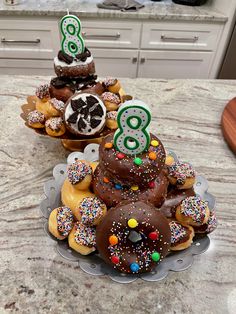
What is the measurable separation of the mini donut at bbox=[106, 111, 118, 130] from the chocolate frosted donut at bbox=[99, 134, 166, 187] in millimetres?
256

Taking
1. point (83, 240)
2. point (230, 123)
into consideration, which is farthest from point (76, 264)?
point (230, 123)

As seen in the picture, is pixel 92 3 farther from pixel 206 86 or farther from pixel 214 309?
pixel 214 309

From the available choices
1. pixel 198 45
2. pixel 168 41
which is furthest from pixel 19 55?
pixel 198 45

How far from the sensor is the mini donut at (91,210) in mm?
634

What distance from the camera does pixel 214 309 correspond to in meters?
0.61

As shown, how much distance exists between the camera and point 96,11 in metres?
1.94

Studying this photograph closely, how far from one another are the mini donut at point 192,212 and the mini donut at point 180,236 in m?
0.02

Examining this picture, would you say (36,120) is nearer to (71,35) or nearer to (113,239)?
(71,35)

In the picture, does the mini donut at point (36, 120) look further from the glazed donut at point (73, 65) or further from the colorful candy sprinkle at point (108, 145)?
the colorful candy sprinkle at point (108, 145)

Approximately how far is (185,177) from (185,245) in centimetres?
16

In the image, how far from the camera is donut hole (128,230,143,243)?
1.90 ft

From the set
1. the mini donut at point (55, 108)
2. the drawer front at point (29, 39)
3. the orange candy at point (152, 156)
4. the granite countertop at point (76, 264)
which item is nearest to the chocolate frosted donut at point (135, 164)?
the orange candy at point (152, 156)

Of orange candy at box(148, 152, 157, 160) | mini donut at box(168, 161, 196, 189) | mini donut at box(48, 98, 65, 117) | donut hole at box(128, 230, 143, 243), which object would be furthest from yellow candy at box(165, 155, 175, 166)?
mini donut at box(48, 98, 65, 117)

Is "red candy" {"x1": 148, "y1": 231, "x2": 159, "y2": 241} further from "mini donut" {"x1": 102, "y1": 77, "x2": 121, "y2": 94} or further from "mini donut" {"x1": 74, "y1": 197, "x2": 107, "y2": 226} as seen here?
"mini donut" {"x1": 102, "y1": 77, "x2": 121, "y2": 94}
